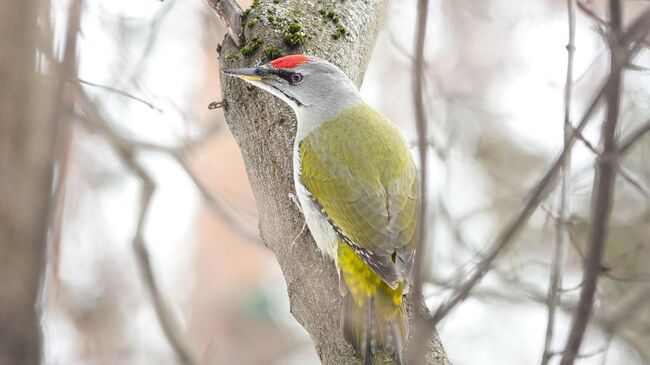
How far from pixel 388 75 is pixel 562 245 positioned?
21.4 ft

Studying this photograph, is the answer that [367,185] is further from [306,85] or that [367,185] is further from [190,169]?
[190,169]

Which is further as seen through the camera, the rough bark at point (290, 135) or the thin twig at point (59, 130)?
the rough bark at point (290, 135)

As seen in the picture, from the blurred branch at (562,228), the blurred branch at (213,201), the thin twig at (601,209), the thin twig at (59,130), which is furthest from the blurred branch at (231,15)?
the thin twig at (601,209)

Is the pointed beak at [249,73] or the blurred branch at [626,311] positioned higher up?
the blurred branch at [626,311]

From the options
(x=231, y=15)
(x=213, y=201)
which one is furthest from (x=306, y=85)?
(x=213, y=201)

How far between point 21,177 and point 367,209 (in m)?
1.94

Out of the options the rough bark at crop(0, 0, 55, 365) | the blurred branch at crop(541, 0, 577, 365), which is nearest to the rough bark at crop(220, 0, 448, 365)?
the blurred branch at crop(541, 0, 577, 365)

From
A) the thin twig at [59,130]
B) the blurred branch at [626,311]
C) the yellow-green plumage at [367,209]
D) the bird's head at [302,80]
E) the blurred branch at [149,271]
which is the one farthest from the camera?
the blurred branch at [149,271]

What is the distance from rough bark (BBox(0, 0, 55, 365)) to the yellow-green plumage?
4.58ft

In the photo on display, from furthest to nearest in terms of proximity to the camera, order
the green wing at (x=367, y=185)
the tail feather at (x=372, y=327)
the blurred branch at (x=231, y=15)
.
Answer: the blurred branch at (x=231, y=15) → the green wing at (x=367, y=185) → the tail feather at (x=372, y=327)


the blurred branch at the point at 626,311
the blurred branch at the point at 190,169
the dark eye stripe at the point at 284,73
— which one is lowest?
the blurred branch at the point at 190,169

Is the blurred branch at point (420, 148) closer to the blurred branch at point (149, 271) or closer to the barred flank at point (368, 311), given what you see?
the barred flank at point (368, 311)

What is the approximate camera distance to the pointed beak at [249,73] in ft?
11.5

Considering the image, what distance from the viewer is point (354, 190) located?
368cm
